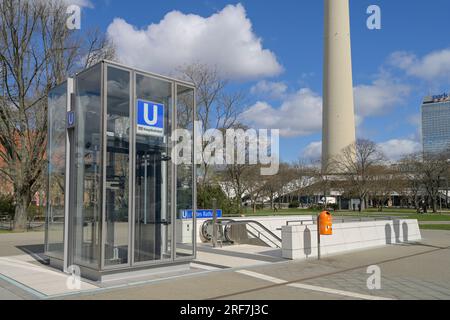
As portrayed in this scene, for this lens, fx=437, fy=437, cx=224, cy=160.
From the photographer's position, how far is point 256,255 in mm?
12898

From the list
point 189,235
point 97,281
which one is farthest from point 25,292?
point 189,235

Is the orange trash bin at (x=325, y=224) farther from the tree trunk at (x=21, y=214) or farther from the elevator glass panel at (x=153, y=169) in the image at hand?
the tree trunk at (x=21, y=214)

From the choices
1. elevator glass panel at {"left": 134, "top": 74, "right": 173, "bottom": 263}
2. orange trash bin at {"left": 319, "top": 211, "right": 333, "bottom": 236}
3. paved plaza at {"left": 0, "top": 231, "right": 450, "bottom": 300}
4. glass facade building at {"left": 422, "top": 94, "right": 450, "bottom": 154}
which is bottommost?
paved plaza at {"left": 0, "top": 231, "right": 450, "bottom": 300}

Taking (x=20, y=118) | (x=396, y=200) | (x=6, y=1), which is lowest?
(x=396, y=200)

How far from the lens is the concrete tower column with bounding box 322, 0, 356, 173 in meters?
83.1

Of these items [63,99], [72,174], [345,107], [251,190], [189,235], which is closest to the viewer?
[72,174]

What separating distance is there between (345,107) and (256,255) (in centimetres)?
7645

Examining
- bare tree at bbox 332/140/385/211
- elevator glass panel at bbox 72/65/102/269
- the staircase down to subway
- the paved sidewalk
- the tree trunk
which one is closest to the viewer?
the paved sidewalk

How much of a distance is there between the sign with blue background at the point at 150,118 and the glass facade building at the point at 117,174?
0.07 ft

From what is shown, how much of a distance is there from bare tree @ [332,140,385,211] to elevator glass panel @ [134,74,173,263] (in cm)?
5442

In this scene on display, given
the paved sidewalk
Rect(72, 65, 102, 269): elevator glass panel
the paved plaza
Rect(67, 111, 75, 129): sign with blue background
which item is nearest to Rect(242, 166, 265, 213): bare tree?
the paved plaza

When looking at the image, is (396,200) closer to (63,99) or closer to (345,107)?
(345,107)

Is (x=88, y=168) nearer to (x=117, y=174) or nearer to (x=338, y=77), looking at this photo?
(x=117, y=174)

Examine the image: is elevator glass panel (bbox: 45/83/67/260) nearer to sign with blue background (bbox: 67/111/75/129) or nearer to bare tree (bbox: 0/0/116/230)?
sign with blue background (bbox: 67/111/75/129)
